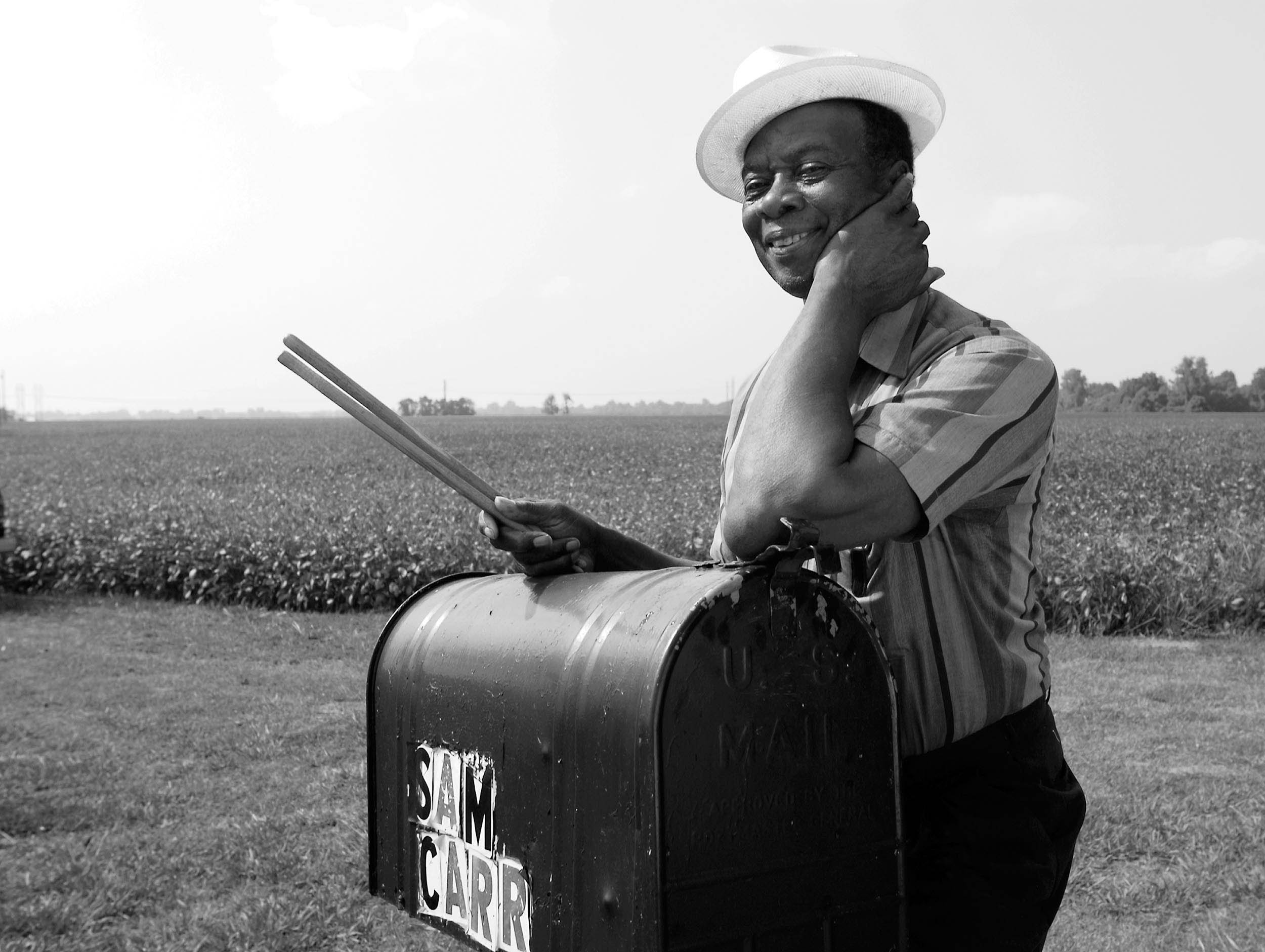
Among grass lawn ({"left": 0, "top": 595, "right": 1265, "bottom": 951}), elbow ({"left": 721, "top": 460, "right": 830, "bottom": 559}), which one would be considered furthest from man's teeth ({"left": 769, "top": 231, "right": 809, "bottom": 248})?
grass lawn ({"left": 0, "top": 595, "right": 1265, "bottom": 951})

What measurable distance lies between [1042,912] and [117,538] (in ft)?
38.6

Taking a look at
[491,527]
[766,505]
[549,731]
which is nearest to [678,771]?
[549,731]

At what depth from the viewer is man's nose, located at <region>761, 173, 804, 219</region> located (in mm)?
1824

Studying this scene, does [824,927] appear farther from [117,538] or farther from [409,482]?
[409,482]

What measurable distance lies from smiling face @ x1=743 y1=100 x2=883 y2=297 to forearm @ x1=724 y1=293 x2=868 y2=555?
0.15m

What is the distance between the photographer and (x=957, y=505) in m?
1.61

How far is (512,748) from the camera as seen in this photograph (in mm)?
1683

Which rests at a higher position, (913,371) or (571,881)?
(913,371)

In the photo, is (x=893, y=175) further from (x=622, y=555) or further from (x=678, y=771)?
(x=678, y=771)

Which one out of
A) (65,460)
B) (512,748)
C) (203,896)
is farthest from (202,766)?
(65,460)

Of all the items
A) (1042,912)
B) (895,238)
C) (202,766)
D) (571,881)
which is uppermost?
(895,238)

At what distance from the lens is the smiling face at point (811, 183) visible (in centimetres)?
181

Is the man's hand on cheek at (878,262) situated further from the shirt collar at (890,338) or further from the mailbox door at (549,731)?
the mailbox door at (549,731)

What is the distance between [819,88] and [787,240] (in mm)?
225
